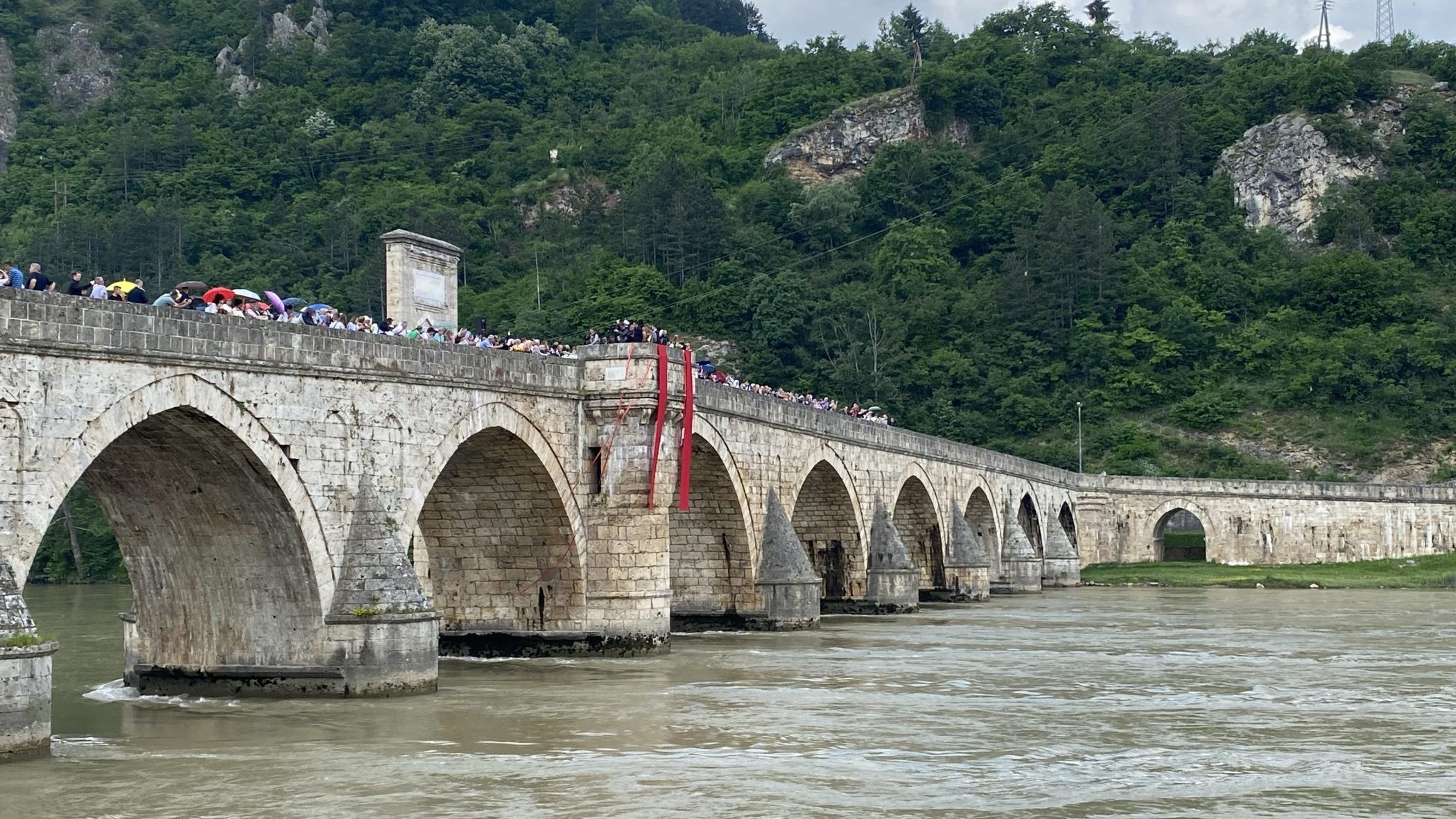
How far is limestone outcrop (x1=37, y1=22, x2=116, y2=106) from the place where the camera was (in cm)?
10669

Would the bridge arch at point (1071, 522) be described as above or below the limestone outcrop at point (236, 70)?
below

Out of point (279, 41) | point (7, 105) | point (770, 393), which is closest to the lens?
point (770, 393)

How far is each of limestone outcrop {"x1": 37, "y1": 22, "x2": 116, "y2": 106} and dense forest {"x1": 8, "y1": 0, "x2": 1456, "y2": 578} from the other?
39 cm

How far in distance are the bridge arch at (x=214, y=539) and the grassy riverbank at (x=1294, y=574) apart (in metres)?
42.2

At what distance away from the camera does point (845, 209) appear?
10038cm

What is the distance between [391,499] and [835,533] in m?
20.1

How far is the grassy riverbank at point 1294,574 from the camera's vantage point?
56.7 metres

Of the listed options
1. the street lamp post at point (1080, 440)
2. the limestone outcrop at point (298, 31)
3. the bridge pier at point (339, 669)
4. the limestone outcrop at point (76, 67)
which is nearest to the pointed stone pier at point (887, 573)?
the bridge pier at point (339, 669)

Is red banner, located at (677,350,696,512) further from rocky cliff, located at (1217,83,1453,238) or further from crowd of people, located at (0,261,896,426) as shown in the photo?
rocky cliff, located at (1217,83,1453,238)

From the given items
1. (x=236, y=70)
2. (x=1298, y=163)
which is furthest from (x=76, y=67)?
(x=1298, y=163)

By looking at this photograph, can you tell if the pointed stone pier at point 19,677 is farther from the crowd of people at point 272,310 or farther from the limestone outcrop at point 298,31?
the limestone outcrop at point 298,31

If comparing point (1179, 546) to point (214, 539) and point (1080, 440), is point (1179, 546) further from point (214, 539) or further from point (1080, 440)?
point (214, 539)

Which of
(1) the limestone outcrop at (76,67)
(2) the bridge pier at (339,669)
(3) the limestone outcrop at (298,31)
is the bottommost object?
(2) the bridge pier at (339,669)

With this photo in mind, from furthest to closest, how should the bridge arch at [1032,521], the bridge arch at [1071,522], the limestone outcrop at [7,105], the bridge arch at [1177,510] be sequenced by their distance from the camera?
the limestone outcrop at [7,105]
the bridge arch at [1177,510]
the bridge arch at [1071,522]
the bridge arch at [1032,521]
